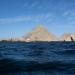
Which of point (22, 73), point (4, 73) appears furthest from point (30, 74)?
point (4, 73)

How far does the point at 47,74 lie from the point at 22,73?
2.43 meters

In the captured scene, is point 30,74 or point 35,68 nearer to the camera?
point 30,74

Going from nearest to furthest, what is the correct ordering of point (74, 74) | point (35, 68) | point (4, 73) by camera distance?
point (74, 74), point (4, 73), point (35, 68)

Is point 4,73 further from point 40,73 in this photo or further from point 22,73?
point 40,73

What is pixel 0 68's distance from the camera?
28.4m

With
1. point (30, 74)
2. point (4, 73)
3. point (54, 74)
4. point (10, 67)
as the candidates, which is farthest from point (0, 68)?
point (54, 74)

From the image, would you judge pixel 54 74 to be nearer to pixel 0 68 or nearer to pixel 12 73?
pixel 12 73

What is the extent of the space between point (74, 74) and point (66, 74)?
774 mm

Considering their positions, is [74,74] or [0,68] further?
[0,68]

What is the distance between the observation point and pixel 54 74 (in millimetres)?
24141

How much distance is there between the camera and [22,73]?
2483 centimetres

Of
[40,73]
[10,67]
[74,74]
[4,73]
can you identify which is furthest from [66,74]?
[10,67]

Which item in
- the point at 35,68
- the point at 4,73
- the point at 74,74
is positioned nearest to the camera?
the point at 74,74

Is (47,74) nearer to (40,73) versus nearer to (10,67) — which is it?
(40,73)
